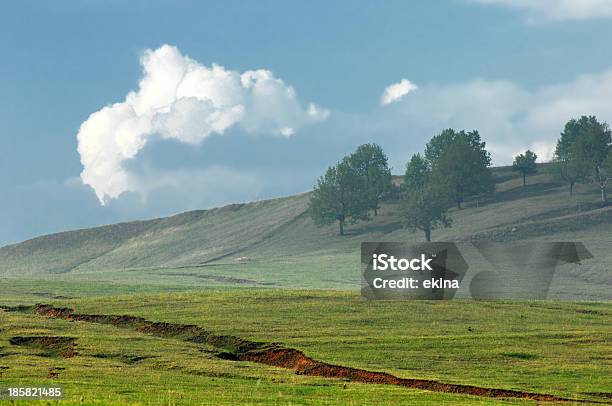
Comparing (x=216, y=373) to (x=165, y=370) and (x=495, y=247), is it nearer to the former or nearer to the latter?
(x=165, y=370)

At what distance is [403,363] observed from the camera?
203ft

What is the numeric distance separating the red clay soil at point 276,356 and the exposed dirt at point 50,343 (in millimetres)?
9521

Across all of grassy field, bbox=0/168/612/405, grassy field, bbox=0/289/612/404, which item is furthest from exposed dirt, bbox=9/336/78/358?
grassy field, bbox=0/289/612/404

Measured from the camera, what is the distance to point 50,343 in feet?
230

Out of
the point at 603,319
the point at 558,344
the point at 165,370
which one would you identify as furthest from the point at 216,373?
the point at 603,319

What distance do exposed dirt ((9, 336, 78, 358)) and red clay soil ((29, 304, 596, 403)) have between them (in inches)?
375

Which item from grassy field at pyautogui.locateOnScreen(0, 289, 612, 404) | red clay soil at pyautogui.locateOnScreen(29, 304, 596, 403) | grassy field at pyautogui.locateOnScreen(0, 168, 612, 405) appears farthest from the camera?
red clay soil at pyautogui.locateOnScreen(29, 304, 596, 403)

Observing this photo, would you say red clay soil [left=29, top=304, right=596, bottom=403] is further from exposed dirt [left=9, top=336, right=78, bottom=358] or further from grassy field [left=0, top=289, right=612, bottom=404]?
exposed dirt [left=9, top=336, right=78, bottom=358]

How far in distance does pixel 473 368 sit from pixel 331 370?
28.0ft

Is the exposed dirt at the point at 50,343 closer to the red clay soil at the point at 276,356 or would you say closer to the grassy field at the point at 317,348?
the grassy field at the point at 317,348

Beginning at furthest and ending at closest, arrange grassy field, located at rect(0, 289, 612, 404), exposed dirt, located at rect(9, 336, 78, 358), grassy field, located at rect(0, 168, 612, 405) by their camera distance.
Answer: exposed dirt, located at rect(9, 336, 78, 358) → grassy field, located at rect(0, 289, 612, 404) → grassy field, located at rect(0, 168, 612, 405)

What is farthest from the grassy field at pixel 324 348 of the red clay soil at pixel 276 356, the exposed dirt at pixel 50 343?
the red clay soil at pixel 276 356

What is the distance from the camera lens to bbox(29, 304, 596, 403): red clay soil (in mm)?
51062

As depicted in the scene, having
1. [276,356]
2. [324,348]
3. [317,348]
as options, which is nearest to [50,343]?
[276,356]
